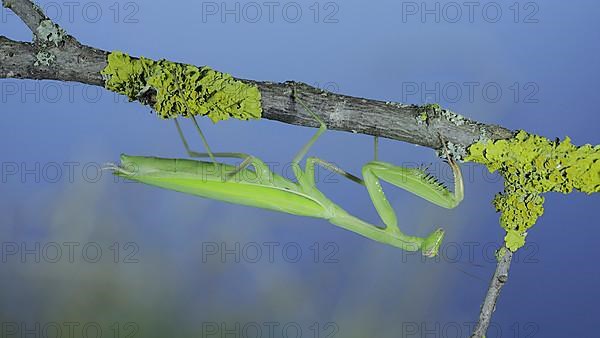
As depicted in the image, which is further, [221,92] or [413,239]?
[413,239]

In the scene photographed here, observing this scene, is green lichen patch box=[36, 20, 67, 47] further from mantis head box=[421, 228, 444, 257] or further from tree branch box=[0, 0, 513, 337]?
mantis head box=[421, 228, 444, 257]

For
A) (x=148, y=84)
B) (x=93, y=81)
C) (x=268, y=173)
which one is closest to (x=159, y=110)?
(x=148, y=84)

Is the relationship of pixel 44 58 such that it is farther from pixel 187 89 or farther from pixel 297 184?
pixel 297 184

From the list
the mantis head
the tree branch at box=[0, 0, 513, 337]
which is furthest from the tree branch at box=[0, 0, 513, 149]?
the mantis head

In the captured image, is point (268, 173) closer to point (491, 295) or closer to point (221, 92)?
point (221, 92)

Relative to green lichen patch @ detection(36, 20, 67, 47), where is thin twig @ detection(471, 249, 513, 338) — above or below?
below

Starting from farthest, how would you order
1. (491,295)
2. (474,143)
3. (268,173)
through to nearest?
(268,173) < (474,143) < (491,295)

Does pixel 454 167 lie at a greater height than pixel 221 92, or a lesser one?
lesser
